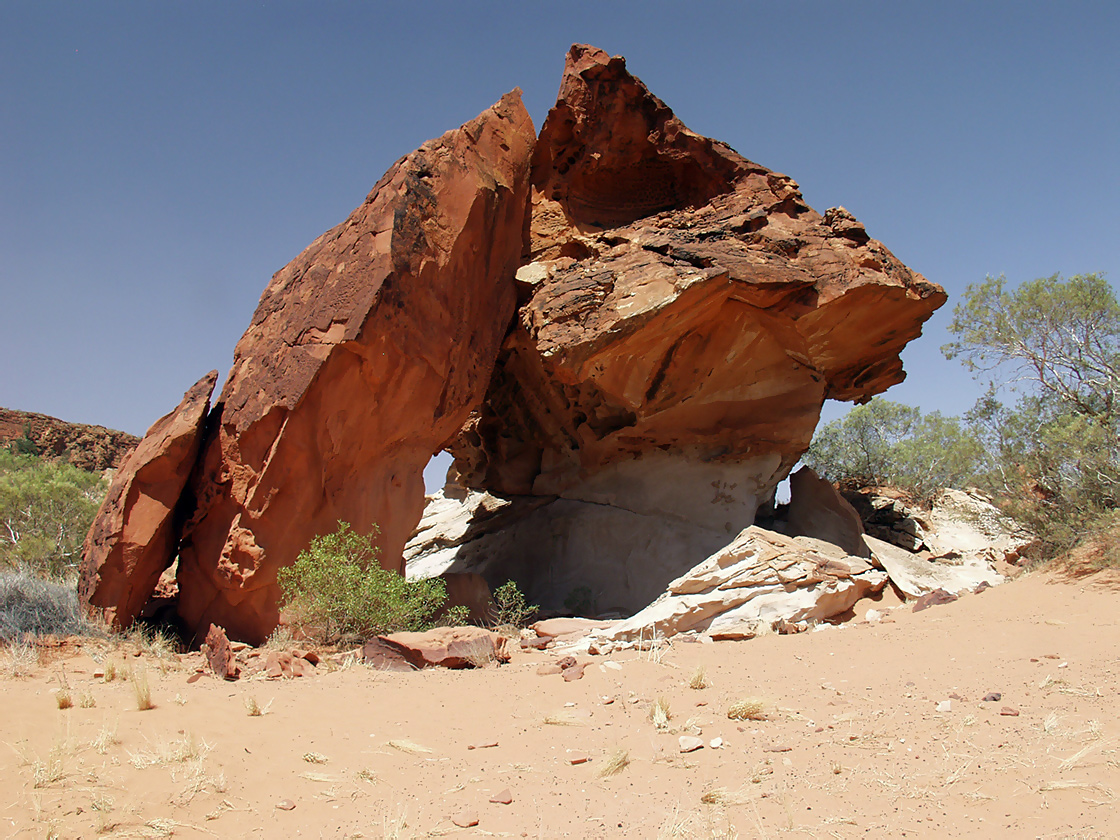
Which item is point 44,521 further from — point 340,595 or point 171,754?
point 171,754

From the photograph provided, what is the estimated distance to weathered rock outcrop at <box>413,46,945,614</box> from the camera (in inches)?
326

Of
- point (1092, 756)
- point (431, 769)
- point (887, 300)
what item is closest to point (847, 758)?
point (1092, 756)

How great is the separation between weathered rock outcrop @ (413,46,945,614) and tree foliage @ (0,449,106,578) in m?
5.69

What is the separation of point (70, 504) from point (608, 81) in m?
10.2

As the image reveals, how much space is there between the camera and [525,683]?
210 inches

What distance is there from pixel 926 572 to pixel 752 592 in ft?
11.1

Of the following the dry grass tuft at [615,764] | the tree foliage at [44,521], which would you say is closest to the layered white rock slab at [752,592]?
the dry grass tuft at [615,764]

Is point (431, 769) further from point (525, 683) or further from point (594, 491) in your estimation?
point (594, 491)

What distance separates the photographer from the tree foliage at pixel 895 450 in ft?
42.3

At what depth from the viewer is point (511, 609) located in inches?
372

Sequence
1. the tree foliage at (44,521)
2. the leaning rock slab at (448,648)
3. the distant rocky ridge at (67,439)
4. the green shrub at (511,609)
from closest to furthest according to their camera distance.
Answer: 1. the leaning rock slab at (448,648)
2. the green shrub at (511,609)
3. the tree foliage at (44,521)
4. the distant rocky ridge at (67,439)

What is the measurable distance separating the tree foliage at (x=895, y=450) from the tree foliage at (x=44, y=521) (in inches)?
542

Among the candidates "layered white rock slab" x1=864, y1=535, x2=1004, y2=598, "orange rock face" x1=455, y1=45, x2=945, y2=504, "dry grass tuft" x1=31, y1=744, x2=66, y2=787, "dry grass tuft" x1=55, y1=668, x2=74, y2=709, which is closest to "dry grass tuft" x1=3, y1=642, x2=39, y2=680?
"dry grass tuft" x1=55, y1=668, x2=74, y2=709

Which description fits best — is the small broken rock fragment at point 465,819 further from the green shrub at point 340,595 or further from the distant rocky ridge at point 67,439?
the distant rocky ridge at point 67,439
